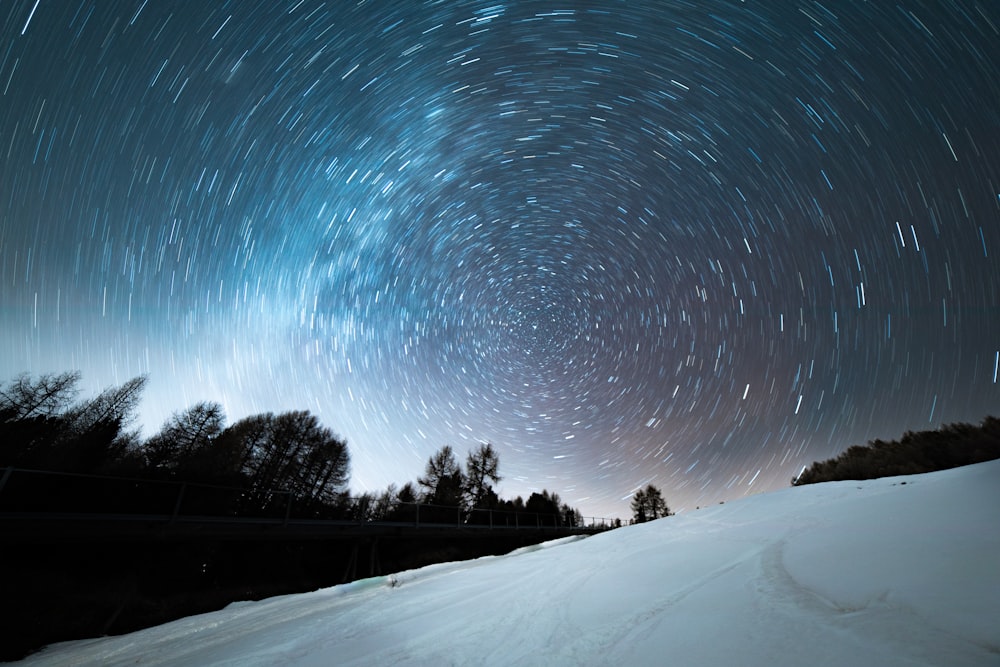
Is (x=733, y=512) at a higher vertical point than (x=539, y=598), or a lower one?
higher

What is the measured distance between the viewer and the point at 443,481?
137ft

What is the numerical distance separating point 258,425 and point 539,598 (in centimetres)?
3644

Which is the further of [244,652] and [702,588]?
[244,652]

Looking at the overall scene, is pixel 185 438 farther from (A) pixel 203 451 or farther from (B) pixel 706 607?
(B) pixel 706 607

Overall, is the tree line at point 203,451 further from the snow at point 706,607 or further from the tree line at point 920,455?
the tree line at point 920,455

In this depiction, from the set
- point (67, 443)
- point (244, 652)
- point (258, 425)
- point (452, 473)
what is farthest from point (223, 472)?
point (244, 652)

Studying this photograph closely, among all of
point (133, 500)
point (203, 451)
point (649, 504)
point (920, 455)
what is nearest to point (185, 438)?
point (203, 451)

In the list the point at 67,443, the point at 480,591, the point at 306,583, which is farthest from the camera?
the point at 67,443

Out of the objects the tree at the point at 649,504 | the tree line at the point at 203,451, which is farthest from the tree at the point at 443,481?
the tree at the point at 649,504

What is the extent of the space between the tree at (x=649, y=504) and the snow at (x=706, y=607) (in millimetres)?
85947

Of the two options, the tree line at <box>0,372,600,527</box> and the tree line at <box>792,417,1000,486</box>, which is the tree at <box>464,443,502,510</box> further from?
the tree line at <box>792,417,1000,486</box>

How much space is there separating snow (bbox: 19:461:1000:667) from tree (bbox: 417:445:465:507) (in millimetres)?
34560

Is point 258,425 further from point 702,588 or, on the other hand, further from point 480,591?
point 702,588

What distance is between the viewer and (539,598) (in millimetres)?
5215
